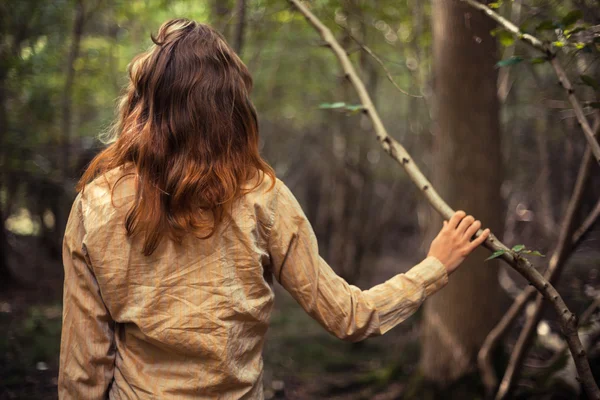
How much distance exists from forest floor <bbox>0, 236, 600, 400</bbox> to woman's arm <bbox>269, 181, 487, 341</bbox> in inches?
96.3

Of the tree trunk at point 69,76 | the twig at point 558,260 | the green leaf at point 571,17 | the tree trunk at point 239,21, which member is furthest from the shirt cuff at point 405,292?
the tree trunk at point 69,76

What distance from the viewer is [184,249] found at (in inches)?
56.0

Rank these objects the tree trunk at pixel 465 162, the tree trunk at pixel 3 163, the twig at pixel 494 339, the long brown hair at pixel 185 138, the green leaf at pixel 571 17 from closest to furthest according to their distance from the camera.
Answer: the long brown hair at pixel 185 138 → the green leaf at pixel 571 17 → the twig at pixel 494 339 → the tree trunk at pixel 465 162 → the tree trunk at pixel 3 163

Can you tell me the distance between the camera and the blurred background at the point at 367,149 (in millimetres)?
3549

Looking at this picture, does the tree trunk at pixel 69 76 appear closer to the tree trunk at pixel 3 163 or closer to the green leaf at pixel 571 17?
the tree trunk at pixel 3 163

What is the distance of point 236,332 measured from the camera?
1.44 metres

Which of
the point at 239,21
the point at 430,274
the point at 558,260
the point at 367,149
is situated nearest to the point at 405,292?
the point at 430,274

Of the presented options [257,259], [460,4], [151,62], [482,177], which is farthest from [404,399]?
[151,62]

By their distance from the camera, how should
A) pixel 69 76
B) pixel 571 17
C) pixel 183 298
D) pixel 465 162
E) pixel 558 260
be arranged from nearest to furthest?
pixel 183 298, pixel 571 17, pixel 558 260, pixel 465 162, pixel 69 76

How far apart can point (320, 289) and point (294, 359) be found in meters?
4.29

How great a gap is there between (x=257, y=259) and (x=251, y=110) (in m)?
0.41

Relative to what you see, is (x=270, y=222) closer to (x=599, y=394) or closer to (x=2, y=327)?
(x=599, y=394)

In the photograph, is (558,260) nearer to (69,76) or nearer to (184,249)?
(184,249)

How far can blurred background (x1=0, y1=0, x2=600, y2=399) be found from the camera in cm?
355
